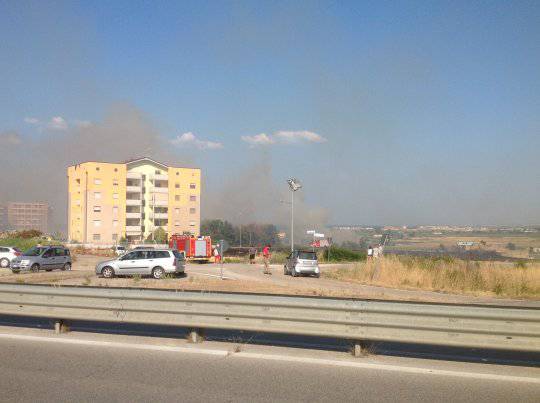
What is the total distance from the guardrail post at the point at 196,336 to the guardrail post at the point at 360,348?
247cm

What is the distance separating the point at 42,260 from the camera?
109 ft

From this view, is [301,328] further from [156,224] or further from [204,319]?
[156,224]

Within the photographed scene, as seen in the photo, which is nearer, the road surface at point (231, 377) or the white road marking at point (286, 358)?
the road surface at point (231, 377)

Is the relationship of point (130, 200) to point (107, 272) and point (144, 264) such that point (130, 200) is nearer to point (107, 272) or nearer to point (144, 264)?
point (107, 272)

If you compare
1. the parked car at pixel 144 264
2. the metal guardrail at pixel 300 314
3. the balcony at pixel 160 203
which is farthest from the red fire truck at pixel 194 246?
the balcony at pixel 160 203

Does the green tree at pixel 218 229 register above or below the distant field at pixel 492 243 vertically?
above

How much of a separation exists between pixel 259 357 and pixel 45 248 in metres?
29.0

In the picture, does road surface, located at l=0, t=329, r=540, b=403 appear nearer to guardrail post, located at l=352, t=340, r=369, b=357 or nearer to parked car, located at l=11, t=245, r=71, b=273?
guardrail post, located at l=352, t=340, r=369, b=357

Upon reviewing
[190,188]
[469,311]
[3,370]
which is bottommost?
[3,370]

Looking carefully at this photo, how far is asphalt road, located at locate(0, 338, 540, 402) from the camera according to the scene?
6168 mm

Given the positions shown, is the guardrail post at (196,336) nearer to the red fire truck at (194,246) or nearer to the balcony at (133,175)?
the red fire truck at (194,246)

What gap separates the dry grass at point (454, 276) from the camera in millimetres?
23484

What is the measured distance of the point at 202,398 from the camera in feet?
20.0

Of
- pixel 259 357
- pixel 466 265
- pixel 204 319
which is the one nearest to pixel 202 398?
pixel 259 357
